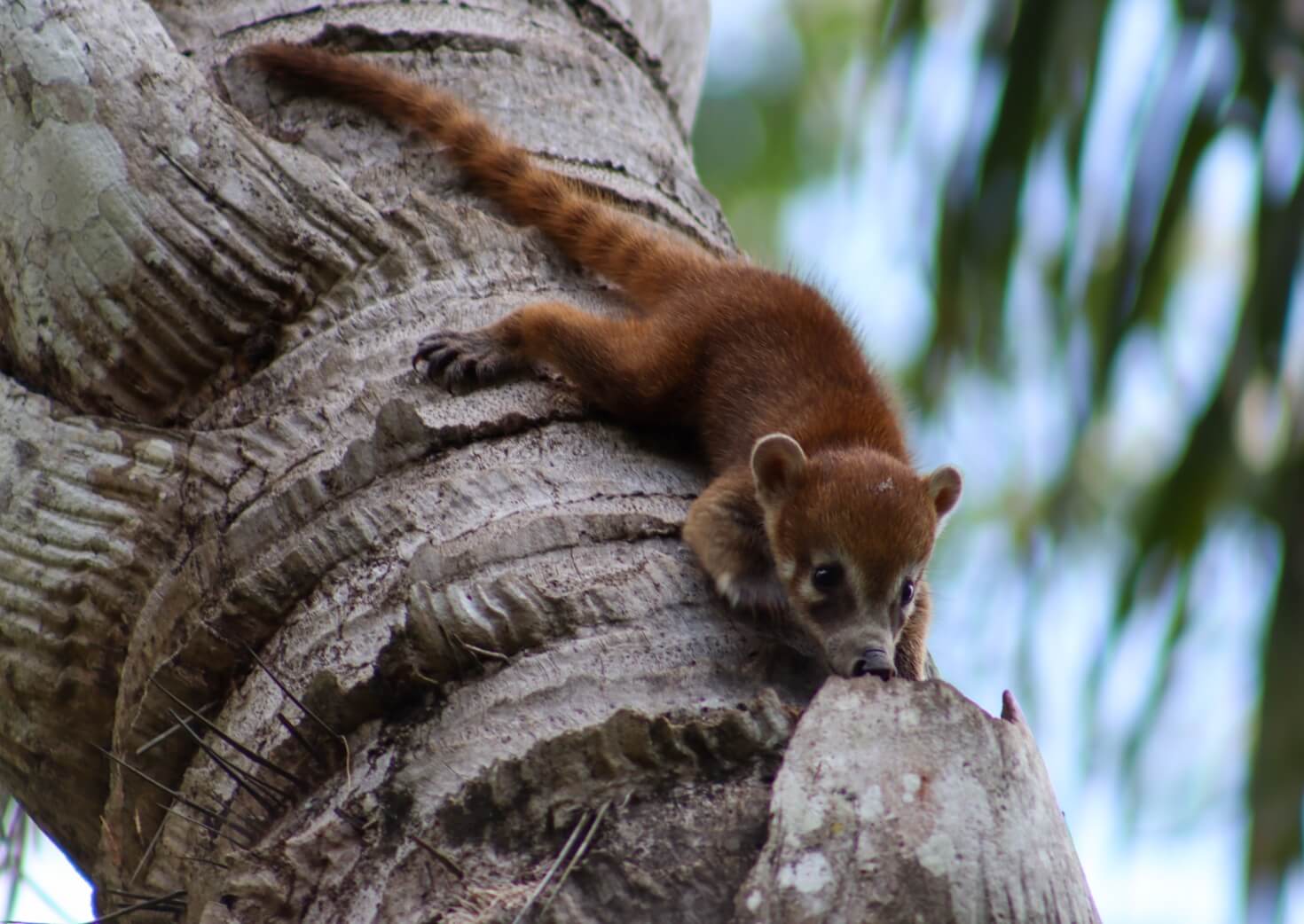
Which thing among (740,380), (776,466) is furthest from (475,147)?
(776,466)

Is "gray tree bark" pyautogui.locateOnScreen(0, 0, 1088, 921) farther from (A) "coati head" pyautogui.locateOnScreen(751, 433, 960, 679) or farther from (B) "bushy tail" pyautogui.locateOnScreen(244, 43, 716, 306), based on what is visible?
(A) "coati head" pyautogui.locateOnScreen(751, 433, 960, 679)

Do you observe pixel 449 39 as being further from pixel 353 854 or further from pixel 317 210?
pixel 353 854

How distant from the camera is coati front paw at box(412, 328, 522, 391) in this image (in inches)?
114

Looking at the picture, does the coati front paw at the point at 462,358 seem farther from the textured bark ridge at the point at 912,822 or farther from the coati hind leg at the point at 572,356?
the textured bark ridge at the point at 912,822

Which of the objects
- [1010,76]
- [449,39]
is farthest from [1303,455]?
[449,39]

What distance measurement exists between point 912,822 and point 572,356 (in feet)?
5.46

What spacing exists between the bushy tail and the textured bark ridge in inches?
67.3

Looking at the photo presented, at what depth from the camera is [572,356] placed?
129 inches

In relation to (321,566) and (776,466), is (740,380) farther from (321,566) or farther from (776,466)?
(321,566)

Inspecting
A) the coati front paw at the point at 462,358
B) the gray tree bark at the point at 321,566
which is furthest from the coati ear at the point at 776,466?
the coati front paw at the point at 462,358

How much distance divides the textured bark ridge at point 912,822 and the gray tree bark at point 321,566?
0.01 metres

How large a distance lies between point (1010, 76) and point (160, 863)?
81.3 inches

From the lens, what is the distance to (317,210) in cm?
304

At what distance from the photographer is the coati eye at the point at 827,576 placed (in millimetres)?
3561
